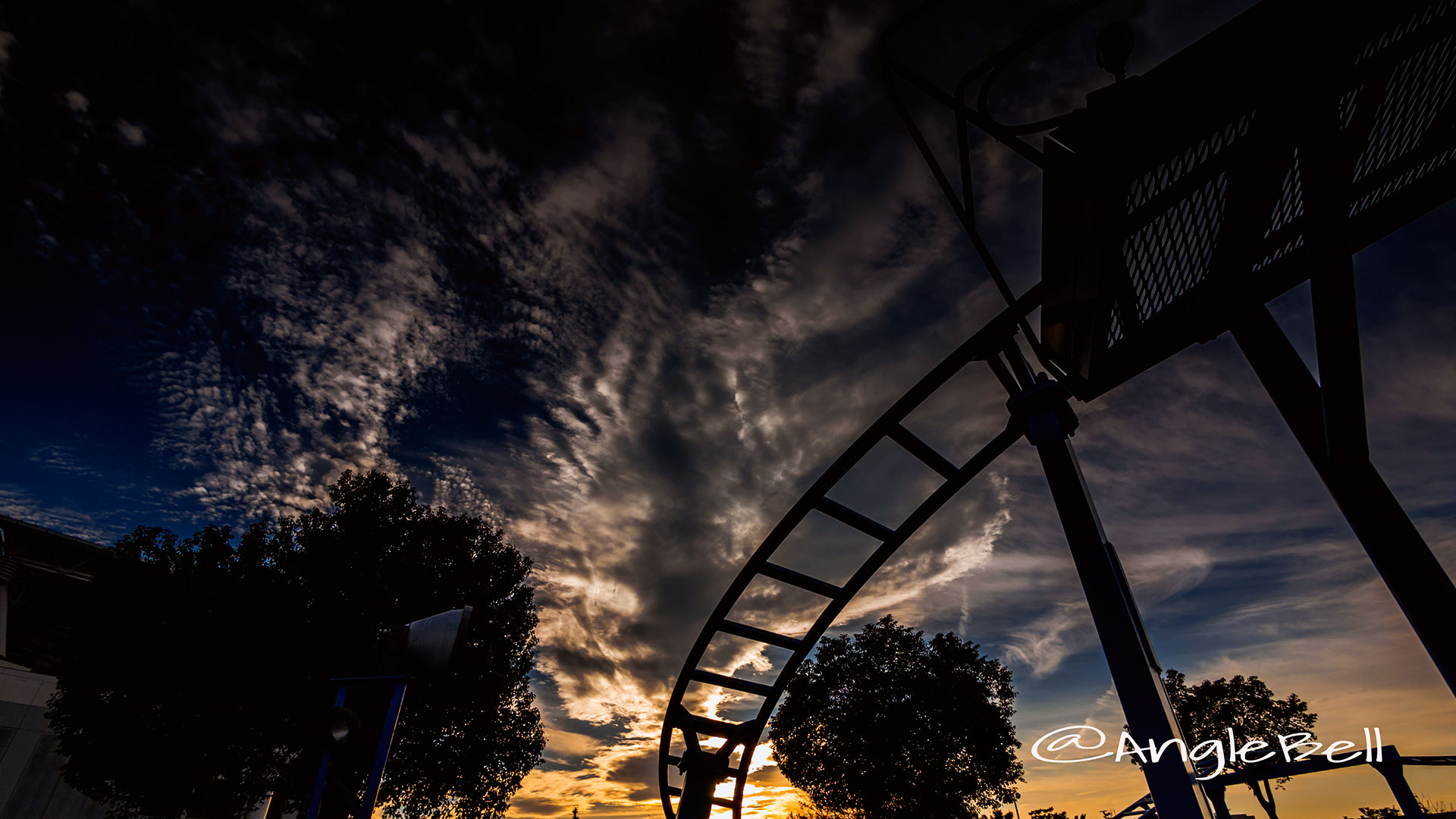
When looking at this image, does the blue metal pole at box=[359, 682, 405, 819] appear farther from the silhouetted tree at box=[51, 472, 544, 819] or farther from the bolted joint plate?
the silhouetted tree at box=[51, 472, 544, 819]

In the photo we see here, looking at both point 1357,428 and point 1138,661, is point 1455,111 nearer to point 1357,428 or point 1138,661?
point 1357,428

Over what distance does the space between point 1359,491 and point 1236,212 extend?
1414 mm

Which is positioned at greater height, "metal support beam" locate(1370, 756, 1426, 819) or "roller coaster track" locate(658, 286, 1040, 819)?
"roller coaster track" locate(658, 286, 1040, 819)

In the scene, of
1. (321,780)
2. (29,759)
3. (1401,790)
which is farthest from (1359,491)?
(29,759)

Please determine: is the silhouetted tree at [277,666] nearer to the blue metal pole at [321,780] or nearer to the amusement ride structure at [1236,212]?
the blue metal pole at [321,780]

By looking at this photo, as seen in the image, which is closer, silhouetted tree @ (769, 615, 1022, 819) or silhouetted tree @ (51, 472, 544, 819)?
silhouetted tree @ (51, 472, 544, 819)

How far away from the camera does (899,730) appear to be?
24688 millimetres

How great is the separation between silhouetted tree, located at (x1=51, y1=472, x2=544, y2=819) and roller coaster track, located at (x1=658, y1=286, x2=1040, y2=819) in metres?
11.5

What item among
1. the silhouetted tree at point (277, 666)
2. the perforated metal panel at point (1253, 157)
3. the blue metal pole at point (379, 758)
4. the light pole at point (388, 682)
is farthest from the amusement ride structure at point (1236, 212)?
the silhouetted tree at point (277, 666)

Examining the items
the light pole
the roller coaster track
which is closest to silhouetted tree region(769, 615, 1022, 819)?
the roller coaster track

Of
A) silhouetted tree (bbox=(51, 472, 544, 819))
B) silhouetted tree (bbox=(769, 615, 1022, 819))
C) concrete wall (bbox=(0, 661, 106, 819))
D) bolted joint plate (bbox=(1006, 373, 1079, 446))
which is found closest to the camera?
bolted joint plate (bbox=(1006, 373, 1079, 446))

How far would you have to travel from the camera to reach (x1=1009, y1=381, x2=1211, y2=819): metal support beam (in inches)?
93.7

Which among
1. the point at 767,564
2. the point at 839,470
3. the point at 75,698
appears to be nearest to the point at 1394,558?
the point at 839,470

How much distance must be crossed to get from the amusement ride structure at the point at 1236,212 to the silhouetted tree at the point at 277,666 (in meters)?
16.5
